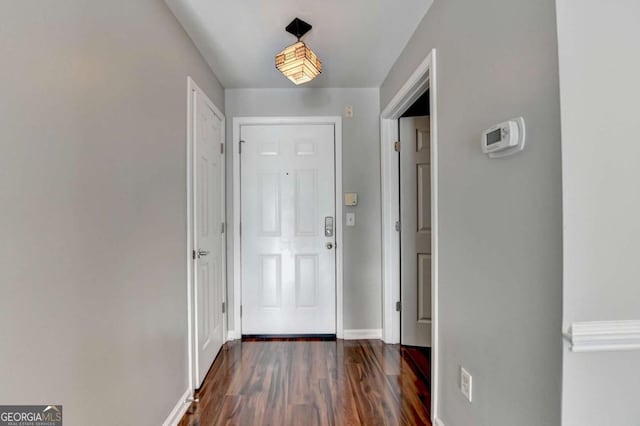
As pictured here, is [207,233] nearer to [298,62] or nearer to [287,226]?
[287,226]

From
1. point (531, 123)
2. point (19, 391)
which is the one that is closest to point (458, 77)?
point (531, 123)

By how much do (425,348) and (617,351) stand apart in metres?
1.93

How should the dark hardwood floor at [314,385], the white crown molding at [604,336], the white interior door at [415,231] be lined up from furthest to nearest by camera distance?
1. the white interior door at [415,231]
2. the dark hardwood floor at [314,385]
3. the white crown molding at [604,336]

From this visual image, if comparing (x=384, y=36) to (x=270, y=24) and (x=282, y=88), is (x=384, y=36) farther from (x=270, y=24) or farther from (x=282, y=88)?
(x=282, y=88)

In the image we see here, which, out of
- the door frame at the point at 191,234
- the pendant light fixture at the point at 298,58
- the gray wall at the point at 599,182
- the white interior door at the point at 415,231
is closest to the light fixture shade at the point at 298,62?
the pendant light fixture at the point at 298,58

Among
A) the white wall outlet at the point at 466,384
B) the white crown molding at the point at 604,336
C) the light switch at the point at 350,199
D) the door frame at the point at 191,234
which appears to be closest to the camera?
the white crown molding at the point at 604,336

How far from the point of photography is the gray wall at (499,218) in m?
0.83

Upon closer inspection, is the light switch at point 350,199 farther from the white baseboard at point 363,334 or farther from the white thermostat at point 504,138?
the white thermostat at point 504,138

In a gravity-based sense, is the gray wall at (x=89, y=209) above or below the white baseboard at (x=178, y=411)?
above

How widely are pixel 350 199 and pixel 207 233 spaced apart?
130cm

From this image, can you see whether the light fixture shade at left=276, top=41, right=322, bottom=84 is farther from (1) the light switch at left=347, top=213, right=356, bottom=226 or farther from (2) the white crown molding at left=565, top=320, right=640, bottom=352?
(2) the white crown molding at left=565, top=320, right=640, bottom=352

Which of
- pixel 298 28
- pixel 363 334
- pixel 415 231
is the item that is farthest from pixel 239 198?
pixel 363 334

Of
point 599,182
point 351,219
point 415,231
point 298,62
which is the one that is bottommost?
point 415,231

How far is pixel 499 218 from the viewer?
105cm
